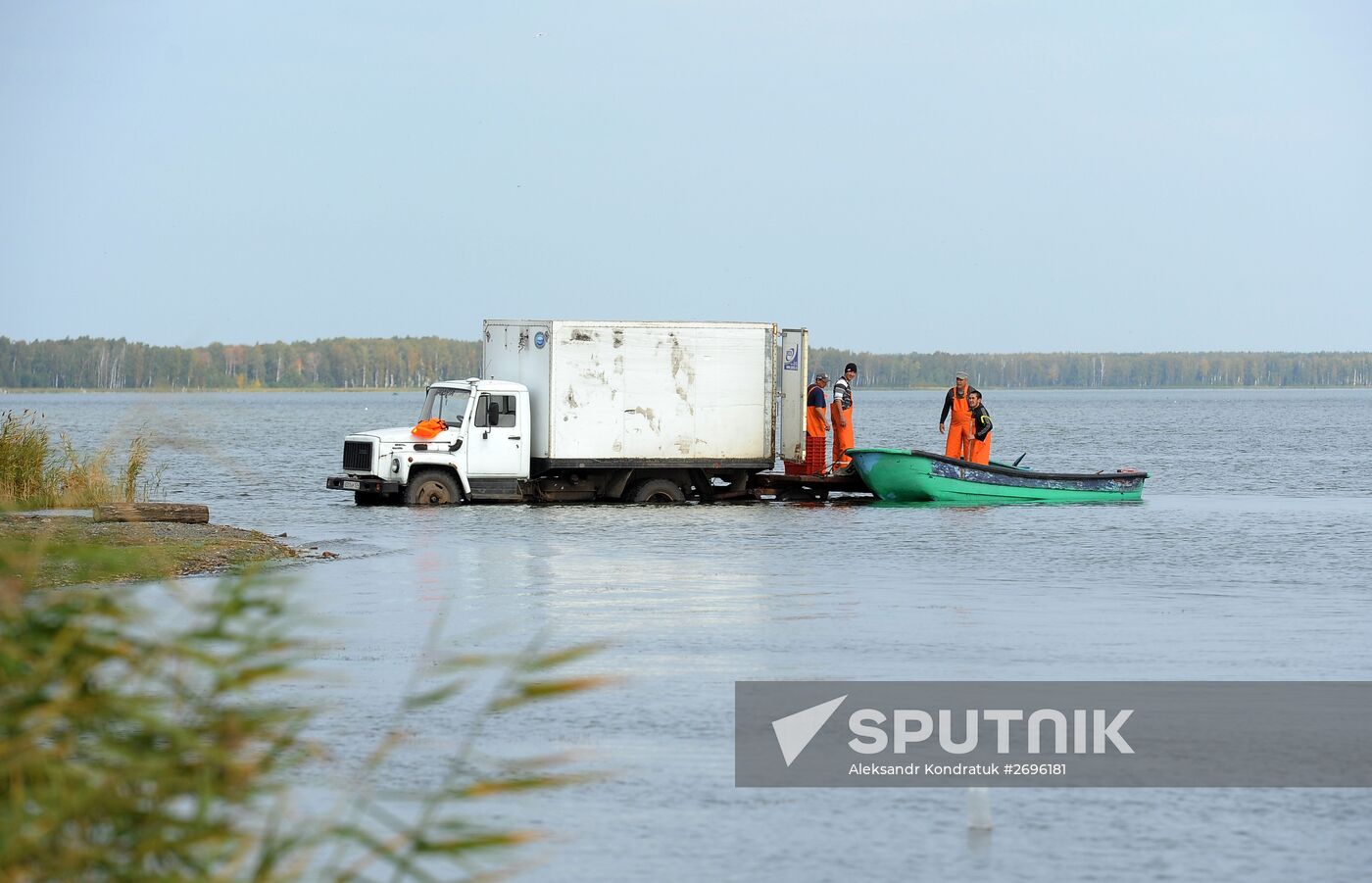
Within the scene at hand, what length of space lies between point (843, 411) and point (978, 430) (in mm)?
2546

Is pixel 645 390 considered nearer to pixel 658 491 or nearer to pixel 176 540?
pixel 658 491

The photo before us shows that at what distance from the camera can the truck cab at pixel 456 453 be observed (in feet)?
92.3

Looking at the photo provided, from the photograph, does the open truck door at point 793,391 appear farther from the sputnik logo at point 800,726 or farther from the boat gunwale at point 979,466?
the sputnik logo at point 800,726

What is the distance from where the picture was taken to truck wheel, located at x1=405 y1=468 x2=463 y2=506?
2816cm

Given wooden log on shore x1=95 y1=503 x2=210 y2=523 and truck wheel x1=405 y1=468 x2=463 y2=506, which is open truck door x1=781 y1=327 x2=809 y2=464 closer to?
truck wheel x1=405 y1=468 x2=463 y2=506

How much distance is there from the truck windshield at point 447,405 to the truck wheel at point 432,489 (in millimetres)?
882

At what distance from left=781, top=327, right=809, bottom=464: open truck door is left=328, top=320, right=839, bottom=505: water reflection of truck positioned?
0.02 meters

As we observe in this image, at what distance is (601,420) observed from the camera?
28797mm

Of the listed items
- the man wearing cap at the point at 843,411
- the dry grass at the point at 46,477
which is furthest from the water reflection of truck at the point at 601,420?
the dry grass at the point at 46,477

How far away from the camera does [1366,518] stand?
31.7m

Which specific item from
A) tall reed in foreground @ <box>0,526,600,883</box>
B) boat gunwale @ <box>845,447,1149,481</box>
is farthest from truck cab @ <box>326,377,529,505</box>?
tall reed in foreground @ <box>0,526,600,883</box>

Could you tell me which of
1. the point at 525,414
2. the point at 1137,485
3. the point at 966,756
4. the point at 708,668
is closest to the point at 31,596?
the point at 966,756

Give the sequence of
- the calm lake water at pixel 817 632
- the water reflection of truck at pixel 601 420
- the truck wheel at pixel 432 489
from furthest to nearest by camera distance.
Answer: the water reflection of truck at pixel 601 420
the truck wheel at pixel 432 489
the calm lake water at pixel 817 632

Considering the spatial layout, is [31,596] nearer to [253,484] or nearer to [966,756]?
[966,756]
